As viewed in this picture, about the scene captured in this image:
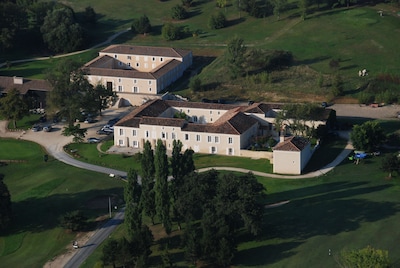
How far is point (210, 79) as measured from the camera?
132875 mm

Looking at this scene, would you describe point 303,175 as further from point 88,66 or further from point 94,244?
point 88,66

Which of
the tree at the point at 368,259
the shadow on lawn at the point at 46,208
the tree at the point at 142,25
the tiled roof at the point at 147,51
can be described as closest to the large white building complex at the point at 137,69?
the tiled roof at the point at 147,51

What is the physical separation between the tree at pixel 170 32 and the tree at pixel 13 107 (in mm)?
45661

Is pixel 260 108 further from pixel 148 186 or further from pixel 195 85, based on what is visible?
pixel 148 186

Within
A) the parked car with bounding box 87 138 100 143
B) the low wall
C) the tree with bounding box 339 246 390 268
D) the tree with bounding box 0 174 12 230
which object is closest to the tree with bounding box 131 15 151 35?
the parked car with bounding box 87 138 100 143

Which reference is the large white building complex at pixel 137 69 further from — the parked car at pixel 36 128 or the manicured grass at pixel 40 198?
the manicured grass at pixel 40 198

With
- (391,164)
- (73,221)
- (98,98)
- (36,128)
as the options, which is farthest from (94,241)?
(36,128)

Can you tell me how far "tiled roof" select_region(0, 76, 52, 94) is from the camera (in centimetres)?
12325

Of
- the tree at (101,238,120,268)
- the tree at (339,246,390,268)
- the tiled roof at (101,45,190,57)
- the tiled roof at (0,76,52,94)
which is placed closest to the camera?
the tree at (339,246,390,268)

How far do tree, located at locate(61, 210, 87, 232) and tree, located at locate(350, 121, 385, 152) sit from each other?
36.9 metres

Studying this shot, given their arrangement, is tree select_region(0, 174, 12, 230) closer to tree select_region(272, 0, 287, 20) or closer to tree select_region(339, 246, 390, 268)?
tree select_region(339, 246, 390, 268)

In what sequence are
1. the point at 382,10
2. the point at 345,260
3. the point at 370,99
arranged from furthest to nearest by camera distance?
the point at 382,10 → the point at 370,99 → the point at 345,260

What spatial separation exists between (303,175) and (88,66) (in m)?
54.2

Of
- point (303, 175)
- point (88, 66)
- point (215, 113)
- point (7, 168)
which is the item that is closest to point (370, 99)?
point (215, 113)
